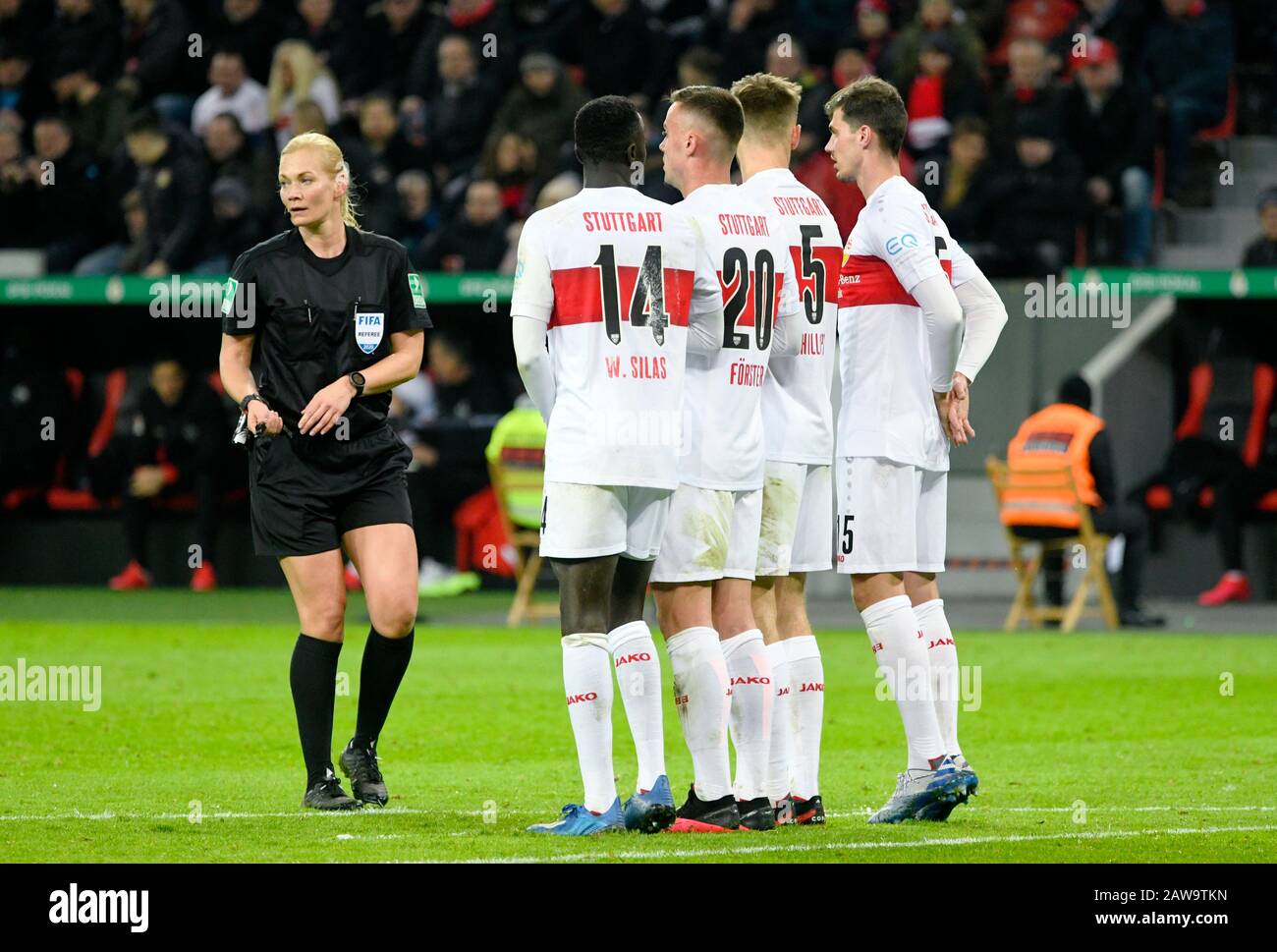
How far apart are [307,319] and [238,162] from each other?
12383 mm

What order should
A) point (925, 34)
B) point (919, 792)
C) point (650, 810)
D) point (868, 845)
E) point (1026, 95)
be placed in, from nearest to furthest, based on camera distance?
point (868, 845)
point (650, 810)
point (919, 792)
point (1026, 95)
point (925, 34)

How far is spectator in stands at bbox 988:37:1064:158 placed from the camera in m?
18.2

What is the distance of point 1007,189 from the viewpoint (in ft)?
57.4

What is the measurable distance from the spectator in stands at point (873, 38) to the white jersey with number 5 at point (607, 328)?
1282cm

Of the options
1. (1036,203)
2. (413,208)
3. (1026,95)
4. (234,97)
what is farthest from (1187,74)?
(234,97)

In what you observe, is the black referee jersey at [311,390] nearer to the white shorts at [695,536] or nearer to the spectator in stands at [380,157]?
the white shorts at [695,536]

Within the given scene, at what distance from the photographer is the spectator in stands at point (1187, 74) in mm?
18703

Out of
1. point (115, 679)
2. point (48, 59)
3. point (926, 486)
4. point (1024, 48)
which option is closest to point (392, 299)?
point (926, 486)

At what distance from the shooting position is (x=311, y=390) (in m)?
7.38

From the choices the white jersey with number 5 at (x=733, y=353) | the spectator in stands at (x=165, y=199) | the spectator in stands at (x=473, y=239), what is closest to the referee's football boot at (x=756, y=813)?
the white jersey with number 5 at (x=733, y=353)

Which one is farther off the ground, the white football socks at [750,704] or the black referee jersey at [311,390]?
the black referee jersey at [311,390]

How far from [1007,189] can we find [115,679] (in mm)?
8935

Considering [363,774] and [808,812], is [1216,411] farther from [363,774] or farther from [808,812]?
[363,774]

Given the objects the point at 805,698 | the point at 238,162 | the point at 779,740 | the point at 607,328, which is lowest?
the point at 779,740
